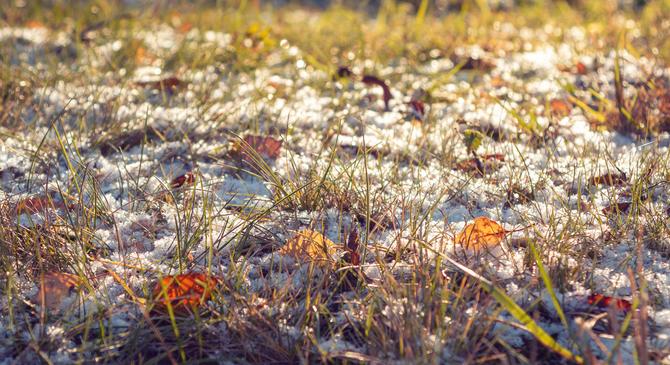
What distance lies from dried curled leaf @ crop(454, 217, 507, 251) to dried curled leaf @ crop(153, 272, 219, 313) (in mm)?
523

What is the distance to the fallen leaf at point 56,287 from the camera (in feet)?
4.20

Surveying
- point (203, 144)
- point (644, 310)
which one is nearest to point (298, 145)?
point (203, 144)

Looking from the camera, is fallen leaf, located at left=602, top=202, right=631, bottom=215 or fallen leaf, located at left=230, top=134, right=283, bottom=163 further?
fallen leaf, located at left=230, top=134, right=283, bottom=163

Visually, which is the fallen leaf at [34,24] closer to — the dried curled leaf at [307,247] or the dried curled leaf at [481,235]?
the dried curled leaf at [307,247]

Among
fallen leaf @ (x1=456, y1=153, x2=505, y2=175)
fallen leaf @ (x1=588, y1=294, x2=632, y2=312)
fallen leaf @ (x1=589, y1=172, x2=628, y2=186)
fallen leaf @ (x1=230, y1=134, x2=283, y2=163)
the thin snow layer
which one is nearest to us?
fallen leaf @ (x1=588, y1=294, x2=632, y2=312)

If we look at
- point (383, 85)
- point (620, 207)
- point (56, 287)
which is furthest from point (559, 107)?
point (56, 287)

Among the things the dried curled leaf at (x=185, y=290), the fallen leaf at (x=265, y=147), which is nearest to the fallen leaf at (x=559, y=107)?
the fallen leaf at (x=265, y=147)

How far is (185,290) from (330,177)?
0.55 m

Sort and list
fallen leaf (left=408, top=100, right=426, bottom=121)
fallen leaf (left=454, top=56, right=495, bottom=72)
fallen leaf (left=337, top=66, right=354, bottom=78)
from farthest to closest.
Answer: fallen leaf (left=454, top=56, right=495, bottom=72) → fallen leaf (left=337, top=66, right=354, bottom=78) → fallen leaf (left=408, top=100, right=426, bottom=121)

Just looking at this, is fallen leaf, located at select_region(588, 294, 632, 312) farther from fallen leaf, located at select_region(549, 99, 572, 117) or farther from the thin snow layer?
fallen leaf, located at select_region(549, 99, 572, 117)

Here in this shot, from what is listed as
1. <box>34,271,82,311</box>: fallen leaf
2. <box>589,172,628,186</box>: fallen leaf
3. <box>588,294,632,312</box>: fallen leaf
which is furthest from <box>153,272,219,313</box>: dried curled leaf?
<box>589,172,628,186</box>: fallen leaf

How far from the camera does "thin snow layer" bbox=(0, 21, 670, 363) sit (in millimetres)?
1353

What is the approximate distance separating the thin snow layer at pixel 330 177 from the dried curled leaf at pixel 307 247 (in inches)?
1.4

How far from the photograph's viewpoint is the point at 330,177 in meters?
1.70
